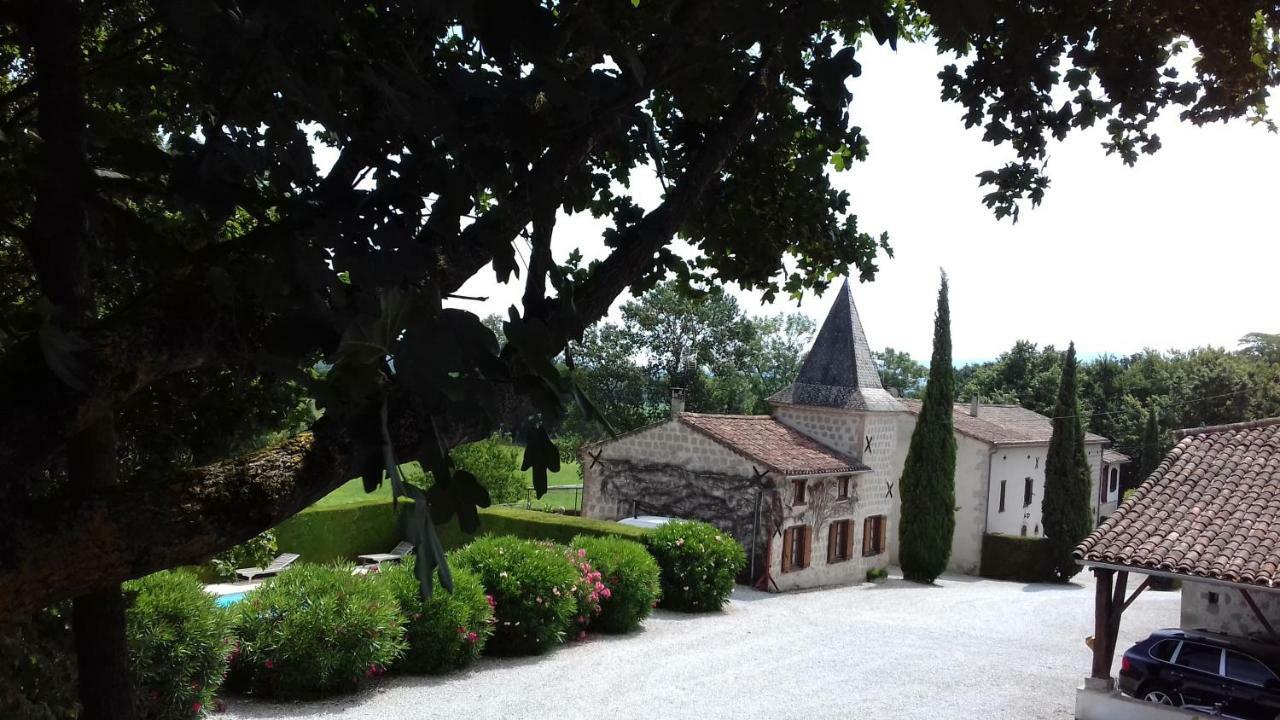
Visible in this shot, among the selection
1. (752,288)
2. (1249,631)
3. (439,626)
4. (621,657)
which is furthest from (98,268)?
(1249,631)

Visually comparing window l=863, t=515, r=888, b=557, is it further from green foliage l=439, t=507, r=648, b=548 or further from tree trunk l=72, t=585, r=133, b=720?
tree trunk l=72, t=585, r=133, b=720

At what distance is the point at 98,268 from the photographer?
433 cm

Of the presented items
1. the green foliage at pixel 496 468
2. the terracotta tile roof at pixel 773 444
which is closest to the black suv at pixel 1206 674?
the terracotta tile roof at pixel 773 444

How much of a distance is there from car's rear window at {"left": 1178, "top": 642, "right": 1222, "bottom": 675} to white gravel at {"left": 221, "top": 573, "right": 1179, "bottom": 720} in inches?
66.8

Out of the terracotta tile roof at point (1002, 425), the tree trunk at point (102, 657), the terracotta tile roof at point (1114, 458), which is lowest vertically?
the tree trunk at point (102, 657)

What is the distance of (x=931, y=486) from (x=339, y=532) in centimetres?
1569

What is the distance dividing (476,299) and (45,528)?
1054 mm

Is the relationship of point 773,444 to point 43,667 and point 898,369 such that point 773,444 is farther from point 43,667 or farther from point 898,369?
point 898,369

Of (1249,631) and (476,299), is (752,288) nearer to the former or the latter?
(476,299)

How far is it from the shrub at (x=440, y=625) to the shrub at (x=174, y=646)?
2.53 m

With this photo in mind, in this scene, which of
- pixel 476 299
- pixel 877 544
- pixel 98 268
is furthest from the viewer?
pixel 877 544

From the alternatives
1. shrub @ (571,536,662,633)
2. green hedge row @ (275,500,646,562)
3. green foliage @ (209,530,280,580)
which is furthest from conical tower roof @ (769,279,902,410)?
green foliage @ (209,530,280,580)

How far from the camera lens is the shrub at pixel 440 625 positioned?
11.8 meters

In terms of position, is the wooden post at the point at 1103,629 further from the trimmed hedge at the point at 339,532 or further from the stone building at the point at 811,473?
the trimmed hedge at the point at 339,532
